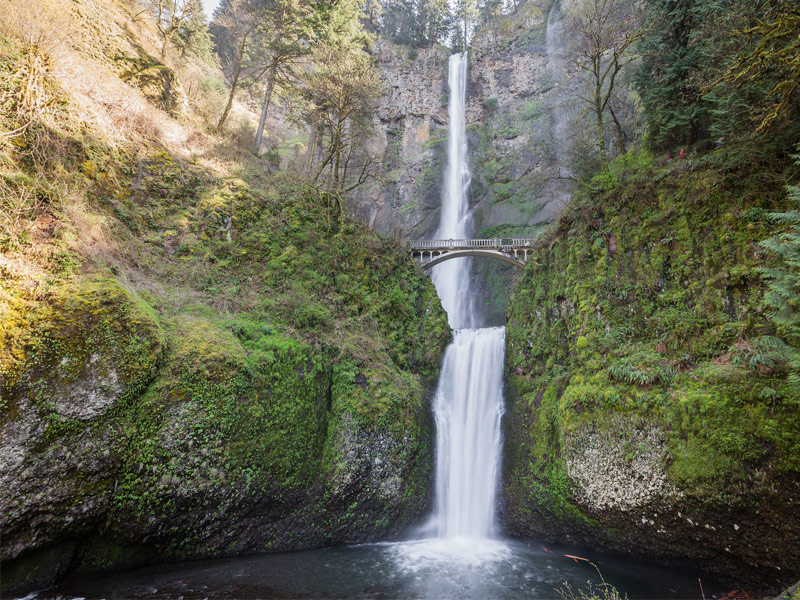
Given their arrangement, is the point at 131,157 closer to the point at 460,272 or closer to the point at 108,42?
the point at 108,42

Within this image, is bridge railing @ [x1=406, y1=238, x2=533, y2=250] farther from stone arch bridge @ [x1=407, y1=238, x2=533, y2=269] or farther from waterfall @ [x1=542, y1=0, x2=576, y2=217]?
waterfall @ [x1=542, y1=0, x2=576, y2=217]

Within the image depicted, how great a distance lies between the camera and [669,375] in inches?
311

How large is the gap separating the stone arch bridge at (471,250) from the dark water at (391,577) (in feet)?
51.5

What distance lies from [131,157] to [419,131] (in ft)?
87.0

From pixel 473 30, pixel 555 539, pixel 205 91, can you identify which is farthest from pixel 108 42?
pixel 473 30

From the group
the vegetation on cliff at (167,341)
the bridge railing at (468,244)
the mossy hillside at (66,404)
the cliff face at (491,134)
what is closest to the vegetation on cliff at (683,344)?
the vegetation on cliff at (167,341)

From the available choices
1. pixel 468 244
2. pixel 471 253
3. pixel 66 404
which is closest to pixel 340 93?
pixel 468 244

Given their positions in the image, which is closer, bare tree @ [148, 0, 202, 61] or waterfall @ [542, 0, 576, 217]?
bare tree @ [148, 0, 202, 61]

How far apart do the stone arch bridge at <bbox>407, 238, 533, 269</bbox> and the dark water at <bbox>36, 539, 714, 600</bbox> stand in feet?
51.5

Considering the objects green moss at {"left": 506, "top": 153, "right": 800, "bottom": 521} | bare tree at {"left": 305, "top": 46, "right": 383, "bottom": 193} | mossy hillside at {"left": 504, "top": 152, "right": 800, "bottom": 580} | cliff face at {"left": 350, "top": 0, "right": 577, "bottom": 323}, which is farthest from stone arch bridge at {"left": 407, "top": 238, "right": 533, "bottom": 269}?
mossy hillside at {"left": 504, "top": 152, "right": 800, "bottom": 580}

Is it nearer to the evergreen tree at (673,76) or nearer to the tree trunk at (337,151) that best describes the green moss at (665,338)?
the evergreen tree at (673,76)

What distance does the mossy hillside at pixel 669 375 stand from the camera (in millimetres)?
6359

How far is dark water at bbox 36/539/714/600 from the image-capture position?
248 inches

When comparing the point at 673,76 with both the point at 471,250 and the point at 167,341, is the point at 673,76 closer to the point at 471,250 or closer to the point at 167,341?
the point at 471,250
